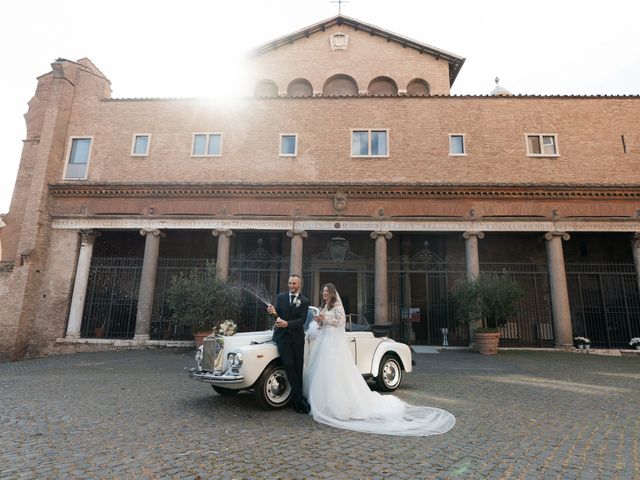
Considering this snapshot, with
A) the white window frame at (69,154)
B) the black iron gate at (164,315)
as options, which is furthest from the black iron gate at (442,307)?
the white window frame at (69,154)

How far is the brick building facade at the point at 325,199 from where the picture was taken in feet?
47.1

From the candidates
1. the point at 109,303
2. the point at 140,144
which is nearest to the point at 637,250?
the point at 140,144

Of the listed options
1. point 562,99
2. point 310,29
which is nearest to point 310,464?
point 562,99

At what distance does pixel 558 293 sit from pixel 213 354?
13.0 meters

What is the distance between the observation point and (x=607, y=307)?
16.1m

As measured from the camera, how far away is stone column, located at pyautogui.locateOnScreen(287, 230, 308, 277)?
14.5 m

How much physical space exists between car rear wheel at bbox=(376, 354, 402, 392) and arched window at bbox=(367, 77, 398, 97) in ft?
55.5

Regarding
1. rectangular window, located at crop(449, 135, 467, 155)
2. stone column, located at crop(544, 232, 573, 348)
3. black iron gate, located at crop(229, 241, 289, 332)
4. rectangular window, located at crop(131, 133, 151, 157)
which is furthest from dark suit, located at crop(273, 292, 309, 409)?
rectangular window, located at crop(131, 133, 151, 157)

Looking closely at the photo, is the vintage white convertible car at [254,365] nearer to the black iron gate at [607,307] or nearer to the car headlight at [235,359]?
the car headlight at [235,359]

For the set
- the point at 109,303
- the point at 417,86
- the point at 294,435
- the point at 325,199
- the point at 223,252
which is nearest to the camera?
the point at 294,435

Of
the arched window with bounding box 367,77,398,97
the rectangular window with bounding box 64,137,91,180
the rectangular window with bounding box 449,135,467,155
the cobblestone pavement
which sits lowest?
the cobblestone pavement

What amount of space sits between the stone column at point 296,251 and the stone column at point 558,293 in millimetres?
9211

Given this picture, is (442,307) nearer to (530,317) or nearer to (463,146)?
(530,317)

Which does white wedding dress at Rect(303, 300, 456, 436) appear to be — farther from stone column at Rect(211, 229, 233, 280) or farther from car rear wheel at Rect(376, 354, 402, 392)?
stone column at Rect(211, 229, 233, 280)
